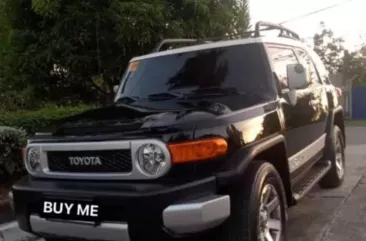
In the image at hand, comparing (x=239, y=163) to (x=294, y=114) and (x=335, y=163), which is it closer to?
(x=294, y=114)

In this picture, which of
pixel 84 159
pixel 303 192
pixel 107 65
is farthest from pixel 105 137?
pixel 107 65

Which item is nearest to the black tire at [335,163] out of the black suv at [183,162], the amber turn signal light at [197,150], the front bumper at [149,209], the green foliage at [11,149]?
the black suv at [183,162]

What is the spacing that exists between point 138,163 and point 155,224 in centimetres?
41

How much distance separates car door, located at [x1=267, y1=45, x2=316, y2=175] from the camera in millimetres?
4070

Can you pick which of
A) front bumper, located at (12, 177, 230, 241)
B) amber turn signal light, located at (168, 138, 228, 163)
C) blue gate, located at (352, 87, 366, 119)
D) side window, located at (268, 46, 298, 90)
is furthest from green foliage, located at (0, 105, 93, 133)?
blue gate, located at (352, 87, 366, 119)

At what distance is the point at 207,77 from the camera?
167 inches

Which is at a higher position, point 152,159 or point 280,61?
point 280,61

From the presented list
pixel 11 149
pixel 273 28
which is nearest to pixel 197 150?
pixel 273 28

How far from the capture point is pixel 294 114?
4250mm

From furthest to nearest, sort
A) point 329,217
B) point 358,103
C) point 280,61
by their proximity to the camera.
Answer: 1. point 358,103
2. point 329,217
3. point 280,61

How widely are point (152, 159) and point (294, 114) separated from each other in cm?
182

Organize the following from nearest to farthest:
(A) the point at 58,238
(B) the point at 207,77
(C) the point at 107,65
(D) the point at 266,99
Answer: (A) the point at 58,238 → (D) the point at 266,99 → (B) the point at 207,77 → (C) the point at 107,65

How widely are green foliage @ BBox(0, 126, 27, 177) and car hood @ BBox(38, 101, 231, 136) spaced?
6.48ft

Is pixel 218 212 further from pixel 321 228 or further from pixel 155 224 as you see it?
pixel 321 228
